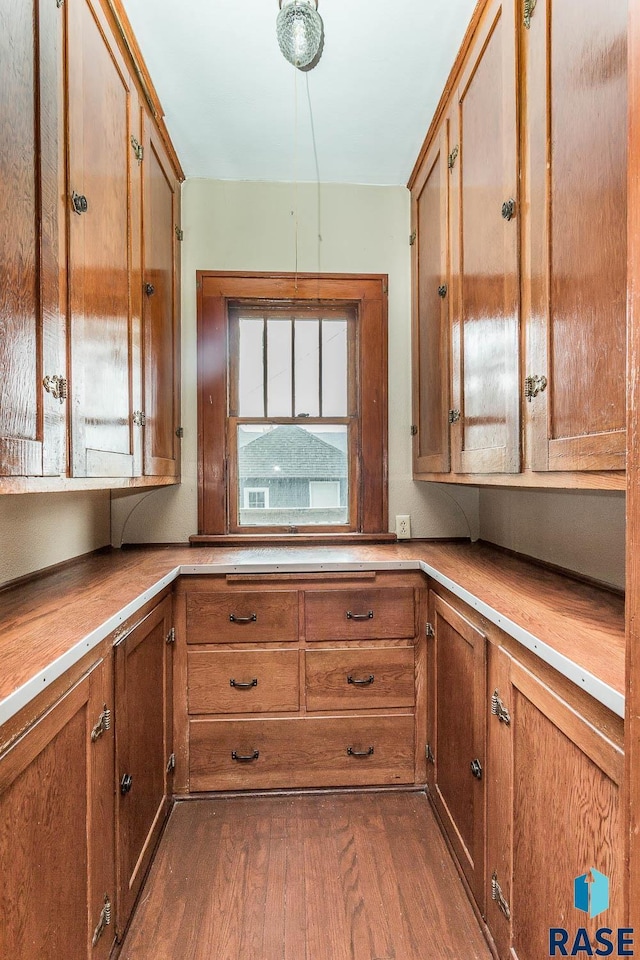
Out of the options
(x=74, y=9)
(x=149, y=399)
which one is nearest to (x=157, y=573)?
(x=149, y=399)

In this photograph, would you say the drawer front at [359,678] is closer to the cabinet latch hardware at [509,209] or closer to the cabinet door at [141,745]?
the cabinet door at [141,745]

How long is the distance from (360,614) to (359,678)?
24 centimetres

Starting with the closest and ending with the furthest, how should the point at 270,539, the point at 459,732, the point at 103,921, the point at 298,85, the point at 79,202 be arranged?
1. the point at 103,921
2. the point at 79,202
3. the point at 459,732
4. the point at 298,85
5. the point at 270,539

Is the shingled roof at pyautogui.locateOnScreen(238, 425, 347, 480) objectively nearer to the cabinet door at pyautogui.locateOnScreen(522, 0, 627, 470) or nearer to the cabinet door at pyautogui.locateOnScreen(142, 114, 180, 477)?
the cabinet door at pyautogui.locateOnScreen(142, 114, 180, 477)

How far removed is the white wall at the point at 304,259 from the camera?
245cm

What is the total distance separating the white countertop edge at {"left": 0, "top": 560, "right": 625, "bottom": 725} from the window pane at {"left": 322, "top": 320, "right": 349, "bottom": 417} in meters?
0.86

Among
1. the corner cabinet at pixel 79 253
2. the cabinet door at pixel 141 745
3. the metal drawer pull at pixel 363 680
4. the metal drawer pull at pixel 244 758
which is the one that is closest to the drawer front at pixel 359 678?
the metal drawer pull at pixel 363 680

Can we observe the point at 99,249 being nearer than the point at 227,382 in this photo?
Yes

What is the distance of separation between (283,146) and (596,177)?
161 centimetres

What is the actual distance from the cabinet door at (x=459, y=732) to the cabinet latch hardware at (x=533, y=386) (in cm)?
63

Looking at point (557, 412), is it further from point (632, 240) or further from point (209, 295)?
point (209, 295)

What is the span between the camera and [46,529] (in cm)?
180

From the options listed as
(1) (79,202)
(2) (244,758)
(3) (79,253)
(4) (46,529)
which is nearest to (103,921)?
(2) (244,758)

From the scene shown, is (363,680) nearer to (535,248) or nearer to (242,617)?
(242,617)
